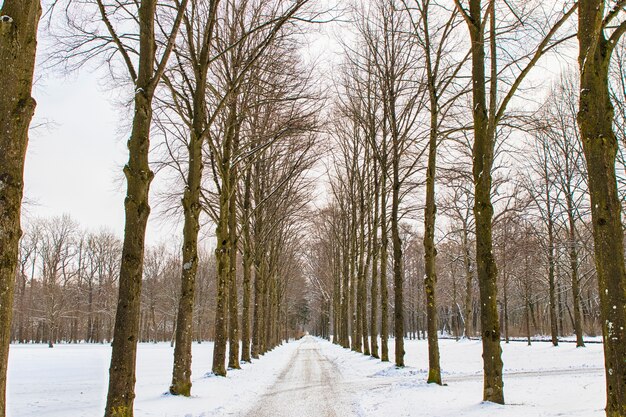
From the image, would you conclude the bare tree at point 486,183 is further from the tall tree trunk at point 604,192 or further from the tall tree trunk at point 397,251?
the tall tree trunk at point 397,251

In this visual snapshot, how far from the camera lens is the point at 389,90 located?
17094mm

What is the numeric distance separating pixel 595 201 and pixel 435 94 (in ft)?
28.0

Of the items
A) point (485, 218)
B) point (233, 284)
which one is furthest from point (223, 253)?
point (485, 218)

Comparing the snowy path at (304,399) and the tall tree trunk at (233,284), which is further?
the tall tree trunk at (233,284)

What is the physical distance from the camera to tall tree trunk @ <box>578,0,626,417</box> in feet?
15.7

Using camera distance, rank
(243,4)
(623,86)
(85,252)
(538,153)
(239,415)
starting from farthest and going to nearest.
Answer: (85,252)
(538,153)
(623,86)
(243,4)
(239,415)

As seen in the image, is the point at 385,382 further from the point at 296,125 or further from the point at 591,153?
the point at 591,153

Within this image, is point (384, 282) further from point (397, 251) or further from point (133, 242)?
point (133, 242)

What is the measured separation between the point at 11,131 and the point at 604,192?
242 inches

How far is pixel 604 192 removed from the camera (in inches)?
200

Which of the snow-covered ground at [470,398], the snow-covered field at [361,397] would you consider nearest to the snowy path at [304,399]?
the snow-covered field at [361,397]

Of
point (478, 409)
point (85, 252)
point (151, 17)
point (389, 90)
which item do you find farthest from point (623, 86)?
point (85, 252)

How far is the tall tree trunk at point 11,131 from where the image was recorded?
4.03 metres

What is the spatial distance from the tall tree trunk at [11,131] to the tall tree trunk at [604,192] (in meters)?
5.88
